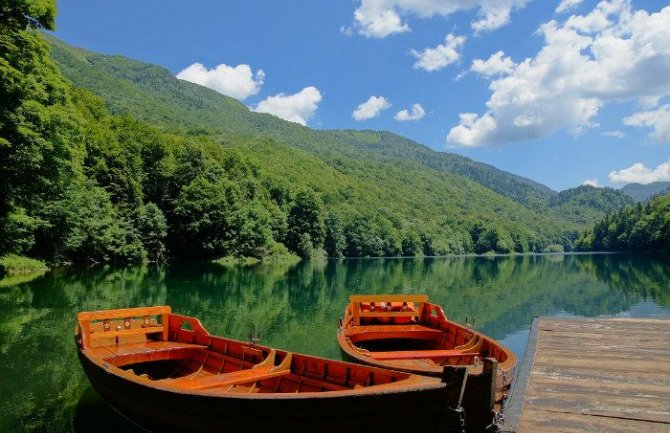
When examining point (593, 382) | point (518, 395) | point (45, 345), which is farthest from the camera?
point (45, 345)

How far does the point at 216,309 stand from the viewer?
87.9 ft

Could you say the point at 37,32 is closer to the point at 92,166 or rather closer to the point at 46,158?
the point at 46,158

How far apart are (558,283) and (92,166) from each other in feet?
171

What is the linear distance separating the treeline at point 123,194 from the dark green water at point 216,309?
233 inches

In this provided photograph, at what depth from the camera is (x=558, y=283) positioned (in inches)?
1981

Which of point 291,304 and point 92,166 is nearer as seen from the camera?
point 291,304

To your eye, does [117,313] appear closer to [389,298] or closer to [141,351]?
[141,351]

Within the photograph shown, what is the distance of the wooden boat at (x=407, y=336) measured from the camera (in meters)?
11.5

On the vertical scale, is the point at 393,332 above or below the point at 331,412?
below

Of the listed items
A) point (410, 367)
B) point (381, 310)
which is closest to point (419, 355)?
point (410, 367)

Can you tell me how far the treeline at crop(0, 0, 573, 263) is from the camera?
27.5m

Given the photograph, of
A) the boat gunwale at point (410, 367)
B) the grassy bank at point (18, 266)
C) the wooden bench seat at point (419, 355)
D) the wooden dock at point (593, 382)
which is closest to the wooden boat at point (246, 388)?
the boat gunwale at point (410, 367)

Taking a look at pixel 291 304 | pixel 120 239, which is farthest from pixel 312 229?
pixel 291 304

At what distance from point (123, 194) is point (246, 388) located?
57.8 meters
